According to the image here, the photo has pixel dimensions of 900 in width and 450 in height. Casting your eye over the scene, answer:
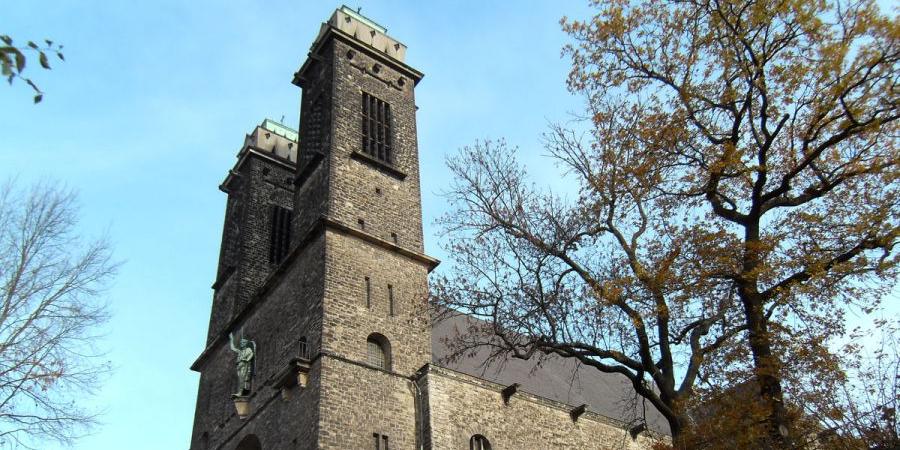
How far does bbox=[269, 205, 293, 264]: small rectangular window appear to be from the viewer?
28.4m

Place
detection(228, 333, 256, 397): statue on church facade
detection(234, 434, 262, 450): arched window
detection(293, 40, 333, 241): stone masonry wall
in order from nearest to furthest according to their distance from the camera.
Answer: detection(234, 434, 262, 450): arched window < detection(228, 333, 256, 397): statue on church facade < detection(293, 40, 333, 241): stone masonry wall

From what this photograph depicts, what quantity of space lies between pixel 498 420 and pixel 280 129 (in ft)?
55.0

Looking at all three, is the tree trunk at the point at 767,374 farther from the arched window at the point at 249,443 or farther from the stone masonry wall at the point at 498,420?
the arched window at the point at 249,443

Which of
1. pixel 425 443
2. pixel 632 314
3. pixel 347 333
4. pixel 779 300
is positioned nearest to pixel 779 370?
pixel 779 300

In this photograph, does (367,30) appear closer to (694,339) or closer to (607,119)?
(607,119)

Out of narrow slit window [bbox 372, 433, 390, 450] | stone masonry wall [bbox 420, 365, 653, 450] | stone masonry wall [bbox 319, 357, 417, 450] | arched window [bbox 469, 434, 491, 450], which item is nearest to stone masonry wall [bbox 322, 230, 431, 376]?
stone masonry wall [bbox 319, 357, 417, 450]

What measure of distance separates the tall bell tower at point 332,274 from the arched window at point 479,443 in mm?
1509

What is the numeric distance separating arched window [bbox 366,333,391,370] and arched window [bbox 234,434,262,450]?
157 inches

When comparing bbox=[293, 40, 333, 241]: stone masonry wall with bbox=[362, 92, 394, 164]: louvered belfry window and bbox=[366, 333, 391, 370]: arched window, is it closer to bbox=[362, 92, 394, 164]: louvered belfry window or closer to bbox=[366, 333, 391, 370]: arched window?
bbox=[362, 92, 394, 164]: louvered belfry window

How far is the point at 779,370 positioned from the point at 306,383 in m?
11.3

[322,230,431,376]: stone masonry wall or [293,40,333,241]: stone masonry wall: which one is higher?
[293,40,333,241]: stone masonry wall

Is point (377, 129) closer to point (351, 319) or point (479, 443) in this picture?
point (351, 319)

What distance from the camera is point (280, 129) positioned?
3281 cm

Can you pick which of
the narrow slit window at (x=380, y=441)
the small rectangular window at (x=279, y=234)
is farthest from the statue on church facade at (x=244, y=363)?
the narrow slit window at (x=380, y=441)
